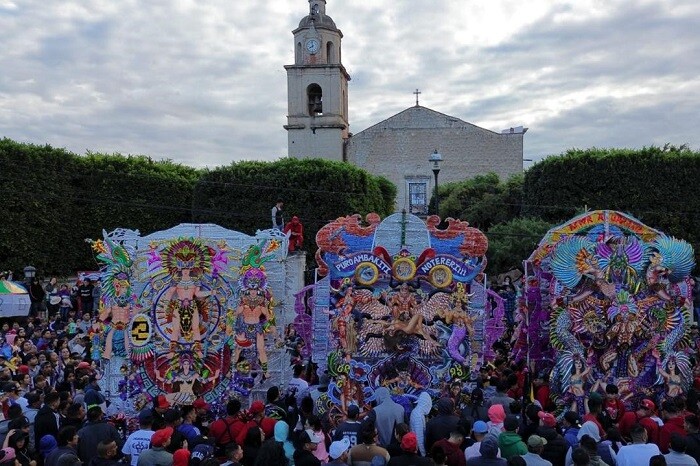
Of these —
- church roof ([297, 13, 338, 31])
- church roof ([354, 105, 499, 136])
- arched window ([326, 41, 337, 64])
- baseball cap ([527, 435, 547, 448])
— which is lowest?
baseball cap ([527, 435, 547, 448])

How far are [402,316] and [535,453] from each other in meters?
4.97

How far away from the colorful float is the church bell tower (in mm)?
31910

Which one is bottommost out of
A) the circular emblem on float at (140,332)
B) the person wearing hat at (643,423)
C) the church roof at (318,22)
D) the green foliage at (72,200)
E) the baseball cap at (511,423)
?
the person wearing hat at (643,423)

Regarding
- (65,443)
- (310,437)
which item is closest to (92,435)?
(65,443)

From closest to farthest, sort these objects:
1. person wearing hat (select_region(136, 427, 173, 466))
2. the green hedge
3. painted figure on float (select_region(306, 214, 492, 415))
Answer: person wearing hat (select_region(136, 427, 173, 466)) → painted figure on float (select_region(306, 214, 492, 415)) → the green hedge

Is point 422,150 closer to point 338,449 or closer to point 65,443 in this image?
point 338,449

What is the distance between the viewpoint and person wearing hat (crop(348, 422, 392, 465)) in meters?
7.44

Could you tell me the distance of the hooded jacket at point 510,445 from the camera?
297 inches

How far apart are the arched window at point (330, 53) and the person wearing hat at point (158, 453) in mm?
38193

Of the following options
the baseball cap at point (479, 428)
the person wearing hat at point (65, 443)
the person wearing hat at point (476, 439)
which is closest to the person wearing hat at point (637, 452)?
the person wearing hat at point (476, 439)

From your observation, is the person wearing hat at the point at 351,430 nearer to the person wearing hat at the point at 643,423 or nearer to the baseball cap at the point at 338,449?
the baseball cap at the point at 338,449

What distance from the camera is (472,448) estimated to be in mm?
7668

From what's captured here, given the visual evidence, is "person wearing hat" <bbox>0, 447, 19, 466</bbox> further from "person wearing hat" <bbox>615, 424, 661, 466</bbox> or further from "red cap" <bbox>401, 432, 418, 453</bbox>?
"person wearing hat" <bbox>615, 424, 661, 466</bbox>

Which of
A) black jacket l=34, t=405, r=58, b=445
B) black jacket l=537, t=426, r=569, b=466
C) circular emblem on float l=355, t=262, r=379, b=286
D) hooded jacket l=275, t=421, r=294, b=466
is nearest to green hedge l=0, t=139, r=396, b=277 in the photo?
circular emblem on float l=355, t=262, r=379, b=286
